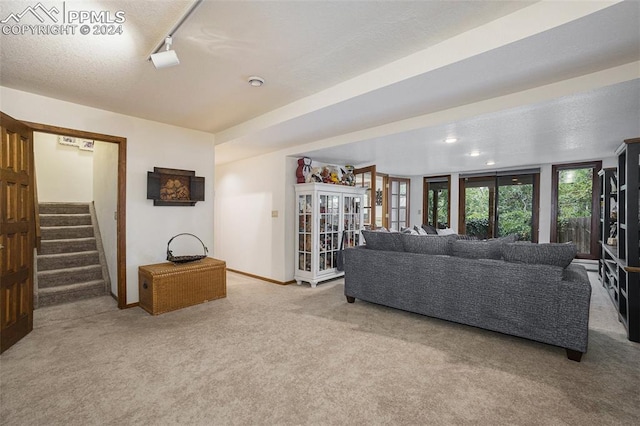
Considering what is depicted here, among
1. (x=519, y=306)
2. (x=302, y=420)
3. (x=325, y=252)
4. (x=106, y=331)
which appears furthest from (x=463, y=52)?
(x=106, y=331)

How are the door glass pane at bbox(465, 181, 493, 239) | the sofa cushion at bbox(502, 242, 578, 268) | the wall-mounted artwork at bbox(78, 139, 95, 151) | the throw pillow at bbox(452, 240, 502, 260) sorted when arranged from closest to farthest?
the sofa cushion at bbox(502, 242, 578, 268), the throw pillow at bbox(452, 240, 502, 260), the wall-mounted artwork at bbox(78, 139, 95, 151), the door glass pane at bbox(465, 181, 493, 239)

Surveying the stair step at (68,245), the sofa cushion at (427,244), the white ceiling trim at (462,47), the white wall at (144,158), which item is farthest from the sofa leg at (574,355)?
the stair step at (68,245)

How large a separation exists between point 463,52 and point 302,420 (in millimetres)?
2540

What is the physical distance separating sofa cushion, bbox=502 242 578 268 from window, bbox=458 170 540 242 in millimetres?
4608

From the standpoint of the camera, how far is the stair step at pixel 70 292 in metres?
3.58

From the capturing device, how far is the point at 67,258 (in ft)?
13.6

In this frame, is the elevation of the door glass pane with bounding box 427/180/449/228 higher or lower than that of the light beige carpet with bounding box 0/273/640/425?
higher

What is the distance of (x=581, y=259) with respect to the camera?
582 cm

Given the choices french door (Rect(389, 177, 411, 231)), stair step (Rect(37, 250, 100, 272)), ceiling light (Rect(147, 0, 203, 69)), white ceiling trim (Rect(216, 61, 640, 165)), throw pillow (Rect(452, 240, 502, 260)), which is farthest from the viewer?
french door (Rect(389, 177, 411, 231))

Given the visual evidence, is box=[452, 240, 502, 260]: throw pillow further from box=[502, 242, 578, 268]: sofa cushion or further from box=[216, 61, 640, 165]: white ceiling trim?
box=[216, 61, 640, 165]: white ceiling trim

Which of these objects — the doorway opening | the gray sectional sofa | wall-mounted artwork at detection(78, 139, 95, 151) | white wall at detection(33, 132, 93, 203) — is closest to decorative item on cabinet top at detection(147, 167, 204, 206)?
the doorway opening

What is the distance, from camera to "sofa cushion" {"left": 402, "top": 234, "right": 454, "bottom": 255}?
125 inches

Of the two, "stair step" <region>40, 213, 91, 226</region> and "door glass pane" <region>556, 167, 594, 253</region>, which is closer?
"stair step" <region>40, 213, 91, 226</region>

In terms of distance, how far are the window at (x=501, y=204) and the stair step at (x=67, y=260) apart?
25.0 feet
